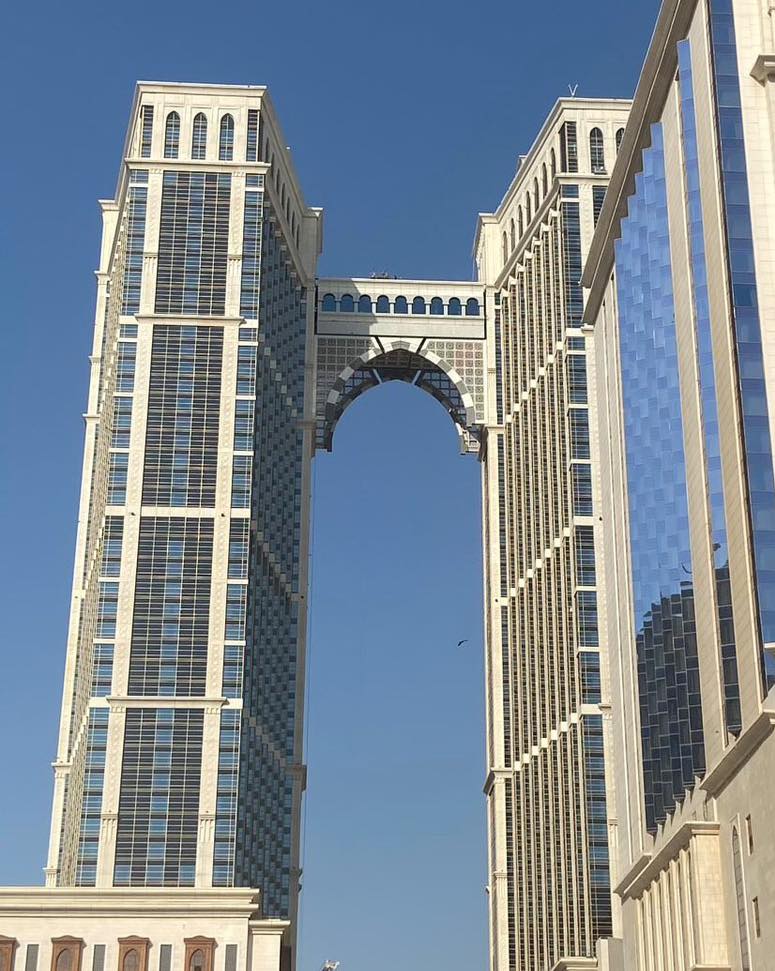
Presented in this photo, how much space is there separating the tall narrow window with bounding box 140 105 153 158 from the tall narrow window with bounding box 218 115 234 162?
23.7 ft

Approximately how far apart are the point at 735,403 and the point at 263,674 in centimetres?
8861

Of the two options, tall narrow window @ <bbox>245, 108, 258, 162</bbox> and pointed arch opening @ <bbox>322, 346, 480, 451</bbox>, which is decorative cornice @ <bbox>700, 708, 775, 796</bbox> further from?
pointed arch opening @ <bbox>322, 346, 480, 451</bbox>

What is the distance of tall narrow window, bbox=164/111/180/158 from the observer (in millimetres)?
175925

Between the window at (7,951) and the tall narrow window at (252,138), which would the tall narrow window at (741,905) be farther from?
the tall narrow window at (252,138)

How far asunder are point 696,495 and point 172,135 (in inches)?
3847

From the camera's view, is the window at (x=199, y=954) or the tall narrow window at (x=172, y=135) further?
the tall narrow window at (x=172, y=135)

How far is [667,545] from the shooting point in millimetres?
103562

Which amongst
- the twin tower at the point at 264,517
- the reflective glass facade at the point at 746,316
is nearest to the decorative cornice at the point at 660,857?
the reflective glass facade at the point at 746,316

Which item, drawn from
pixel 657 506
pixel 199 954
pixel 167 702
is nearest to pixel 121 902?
pixel 199 954

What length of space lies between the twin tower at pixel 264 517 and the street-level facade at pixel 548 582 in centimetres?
32

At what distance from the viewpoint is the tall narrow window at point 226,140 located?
176000 millimetres

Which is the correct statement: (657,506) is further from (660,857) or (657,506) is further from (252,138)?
(252,138)

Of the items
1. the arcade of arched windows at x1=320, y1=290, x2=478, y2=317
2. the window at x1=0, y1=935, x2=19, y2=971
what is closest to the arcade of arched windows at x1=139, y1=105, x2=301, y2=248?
the arcade of arched windows at x1=320, y1=290, x2=478, y2=317

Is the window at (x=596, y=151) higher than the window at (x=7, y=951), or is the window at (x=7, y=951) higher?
the window at (x=596, y=151)
